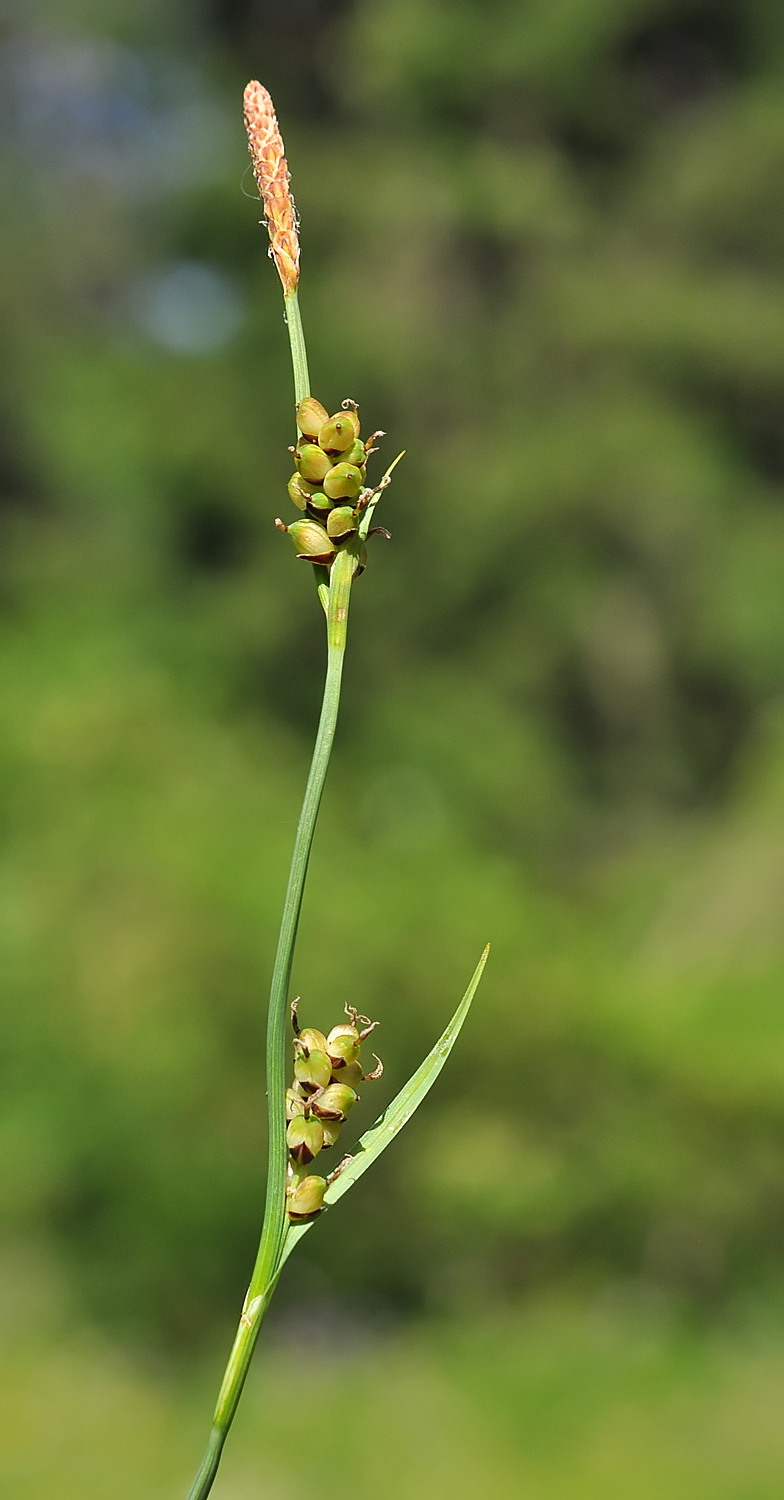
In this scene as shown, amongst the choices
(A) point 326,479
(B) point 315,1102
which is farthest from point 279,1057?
(A) point 326,479

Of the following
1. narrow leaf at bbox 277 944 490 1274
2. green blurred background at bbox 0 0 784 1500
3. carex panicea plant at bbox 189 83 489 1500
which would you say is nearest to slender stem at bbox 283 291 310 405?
carex panicea plant at bbox 189 83 489 1500

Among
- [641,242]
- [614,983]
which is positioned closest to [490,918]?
[614,983]

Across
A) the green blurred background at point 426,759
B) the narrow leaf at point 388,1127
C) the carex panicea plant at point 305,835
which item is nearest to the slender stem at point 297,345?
the carex panicea plant at point 305,835

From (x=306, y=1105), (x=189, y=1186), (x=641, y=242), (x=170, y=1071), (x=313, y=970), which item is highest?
(x=641, y=242)

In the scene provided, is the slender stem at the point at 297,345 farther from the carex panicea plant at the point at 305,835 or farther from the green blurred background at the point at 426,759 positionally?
the green blurred background at the point at 426,759

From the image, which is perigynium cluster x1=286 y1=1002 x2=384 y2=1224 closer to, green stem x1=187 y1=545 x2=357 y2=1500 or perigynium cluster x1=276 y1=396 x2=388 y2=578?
green stem x1=187 y1=545 x2=357 y2=1500

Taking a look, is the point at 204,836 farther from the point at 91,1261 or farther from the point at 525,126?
the point at 525,126

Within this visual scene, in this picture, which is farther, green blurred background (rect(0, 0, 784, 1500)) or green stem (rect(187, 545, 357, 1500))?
green blurred background (rect(0, 0, 784, 1500))
